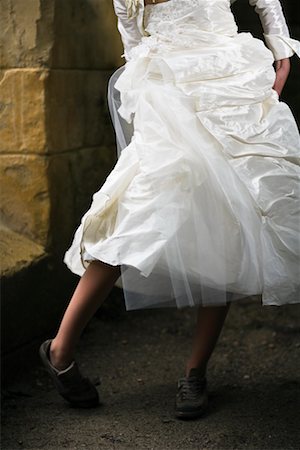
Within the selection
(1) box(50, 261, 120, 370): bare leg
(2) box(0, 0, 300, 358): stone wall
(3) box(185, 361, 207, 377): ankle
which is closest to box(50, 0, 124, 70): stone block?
(2) box(0, 0, 300, 358): stone wall

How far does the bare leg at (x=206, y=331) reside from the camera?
300 cm

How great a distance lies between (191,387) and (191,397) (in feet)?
0.14

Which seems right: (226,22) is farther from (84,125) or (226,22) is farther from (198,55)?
(84,125)

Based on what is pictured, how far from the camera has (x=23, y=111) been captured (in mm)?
3459

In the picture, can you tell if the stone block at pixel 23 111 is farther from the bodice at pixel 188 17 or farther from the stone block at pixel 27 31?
the bodice at pixel 188 17

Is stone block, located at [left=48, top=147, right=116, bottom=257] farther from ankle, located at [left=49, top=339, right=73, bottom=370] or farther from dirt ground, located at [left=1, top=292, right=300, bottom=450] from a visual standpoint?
ankle, located at [left=49, top=339, right=73, bottom=370]

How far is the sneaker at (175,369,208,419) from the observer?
9.84 feet

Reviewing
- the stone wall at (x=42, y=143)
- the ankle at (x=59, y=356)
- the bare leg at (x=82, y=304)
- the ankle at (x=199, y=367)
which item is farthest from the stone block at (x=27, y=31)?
the ankle at (x=199, y=367)

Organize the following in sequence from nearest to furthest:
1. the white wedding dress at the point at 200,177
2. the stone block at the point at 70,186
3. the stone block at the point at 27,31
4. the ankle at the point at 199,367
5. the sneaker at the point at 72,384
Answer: the white wedding dress at the point at 200,177, the sneaker at the point at 72,384, the ankle at the point at 199,367, the stone block at the point at 27,31, the stone block at the point at 70,186

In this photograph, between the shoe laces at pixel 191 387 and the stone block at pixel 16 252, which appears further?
the stone block at pixel 16 252

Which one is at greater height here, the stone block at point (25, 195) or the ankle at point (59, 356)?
the stone block at point (25, 195)

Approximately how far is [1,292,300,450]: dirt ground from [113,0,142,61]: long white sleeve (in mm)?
1314

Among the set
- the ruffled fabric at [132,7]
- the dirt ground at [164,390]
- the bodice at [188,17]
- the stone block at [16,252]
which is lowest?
the dirt ground at [164,390]

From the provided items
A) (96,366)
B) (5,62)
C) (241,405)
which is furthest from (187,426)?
(5,62)
